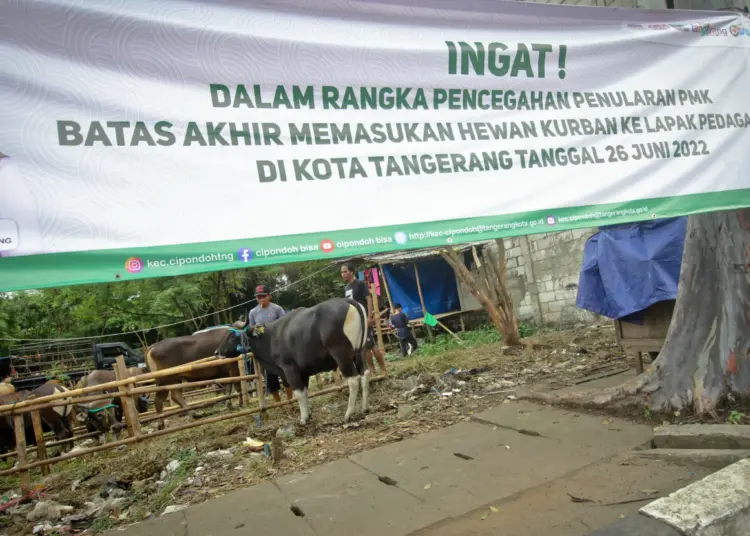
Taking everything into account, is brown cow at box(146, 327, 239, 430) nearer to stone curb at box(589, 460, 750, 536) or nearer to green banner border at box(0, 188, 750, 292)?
green banner border at box(0, 188, 750, 292)

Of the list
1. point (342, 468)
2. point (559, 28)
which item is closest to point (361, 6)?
point (559, 28)

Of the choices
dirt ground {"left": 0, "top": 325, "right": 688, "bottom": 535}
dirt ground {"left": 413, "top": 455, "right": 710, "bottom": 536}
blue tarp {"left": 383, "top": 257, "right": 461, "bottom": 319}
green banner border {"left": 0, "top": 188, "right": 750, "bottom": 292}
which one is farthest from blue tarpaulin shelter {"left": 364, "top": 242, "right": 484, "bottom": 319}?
green banner border {"left": 0, "top": 188, "right": 750, "bottom": 292}

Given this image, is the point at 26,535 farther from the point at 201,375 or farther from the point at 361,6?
the point at 361,6

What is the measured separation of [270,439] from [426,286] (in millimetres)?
9941

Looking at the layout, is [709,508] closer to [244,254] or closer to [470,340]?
[244,254]

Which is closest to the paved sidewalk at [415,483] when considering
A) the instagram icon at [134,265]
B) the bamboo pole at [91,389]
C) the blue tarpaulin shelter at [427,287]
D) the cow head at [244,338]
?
the instagram icon at [134,265]

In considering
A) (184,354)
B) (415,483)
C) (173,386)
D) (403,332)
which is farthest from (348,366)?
(403,332)

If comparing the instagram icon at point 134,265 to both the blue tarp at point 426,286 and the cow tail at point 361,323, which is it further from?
the blue tarp at point 426,286

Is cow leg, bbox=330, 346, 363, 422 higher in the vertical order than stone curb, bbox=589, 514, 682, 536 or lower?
higher

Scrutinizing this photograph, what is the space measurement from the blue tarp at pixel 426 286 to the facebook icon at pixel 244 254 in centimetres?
1266

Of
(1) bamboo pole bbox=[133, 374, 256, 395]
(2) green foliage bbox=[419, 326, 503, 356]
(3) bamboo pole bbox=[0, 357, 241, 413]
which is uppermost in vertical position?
(3) bamboo pole bbox=[0, 357, 241, 413]

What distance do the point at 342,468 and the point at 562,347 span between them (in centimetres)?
588

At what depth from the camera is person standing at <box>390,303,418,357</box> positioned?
39.6 feet

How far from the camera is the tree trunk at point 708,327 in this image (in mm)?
3793
